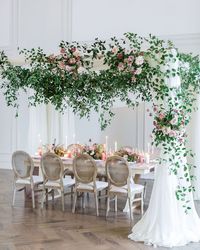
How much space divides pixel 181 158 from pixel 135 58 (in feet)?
4.33

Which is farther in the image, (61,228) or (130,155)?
(130,155)

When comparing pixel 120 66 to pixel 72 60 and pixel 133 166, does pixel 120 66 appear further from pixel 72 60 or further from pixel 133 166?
pixel 133 166

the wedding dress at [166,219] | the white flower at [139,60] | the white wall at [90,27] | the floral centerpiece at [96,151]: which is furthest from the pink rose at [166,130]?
the white wall at [90,27]

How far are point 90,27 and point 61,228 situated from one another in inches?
206

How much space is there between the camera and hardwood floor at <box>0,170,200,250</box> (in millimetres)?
4730

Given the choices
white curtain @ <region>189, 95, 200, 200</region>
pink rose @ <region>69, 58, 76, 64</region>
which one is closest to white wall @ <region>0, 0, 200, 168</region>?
white curtain @ <region>189, 95, 200, 200</region>

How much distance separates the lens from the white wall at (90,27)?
8461 mm

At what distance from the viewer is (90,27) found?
30.6ft

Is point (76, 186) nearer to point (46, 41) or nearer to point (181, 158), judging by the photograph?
point (181, 158)

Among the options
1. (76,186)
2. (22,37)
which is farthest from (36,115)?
(76,186)

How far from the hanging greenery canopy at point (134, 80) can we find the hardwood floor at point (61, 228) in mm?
1007

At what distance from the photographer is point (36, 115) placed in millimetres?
10773

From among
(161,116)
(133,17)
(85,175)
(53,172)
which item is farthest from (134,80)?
(133,17)

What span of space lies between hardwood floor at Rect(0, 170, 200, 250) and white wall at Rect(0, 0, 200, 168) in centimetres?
366
